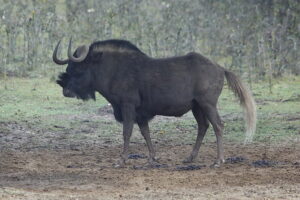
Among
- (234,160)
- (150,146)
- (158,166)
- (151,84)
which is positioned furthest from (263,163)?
(151,84)

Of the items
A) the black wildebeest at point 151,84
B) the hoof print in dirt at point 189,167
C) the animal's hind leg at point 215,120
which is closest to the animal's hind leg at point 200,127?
the black wildebeest at point 151,84

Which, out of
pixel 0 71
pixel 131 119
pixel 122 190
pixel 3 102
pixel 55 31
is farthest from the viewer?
pixel 55 31

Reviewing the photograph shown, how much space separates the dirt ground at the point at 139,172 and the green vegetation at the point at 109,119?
54 centimetres

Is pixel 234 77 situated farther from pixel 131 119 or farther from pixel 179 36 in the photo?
pixel 179 36

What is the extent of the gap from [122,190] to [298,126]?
5092 mm

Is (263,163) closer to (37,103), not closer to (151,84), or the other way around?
(151,84)

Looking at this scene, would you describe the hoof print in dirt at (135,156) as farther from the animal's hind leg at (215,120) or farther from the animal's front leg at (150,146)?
the animal's hind leg at (215,120)

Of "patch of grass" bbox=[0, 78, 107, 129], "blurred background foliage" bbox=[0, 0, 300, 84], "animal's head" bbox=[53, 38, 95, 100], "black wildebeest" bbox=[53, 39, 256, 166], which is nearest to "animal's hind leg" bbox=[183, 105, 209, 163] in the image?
"black wildebeest" bbox=[53, 39, 256, 166]

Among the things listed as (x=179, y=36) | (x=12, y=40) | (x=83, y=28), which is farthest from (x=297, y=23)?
(x=12, y=40)

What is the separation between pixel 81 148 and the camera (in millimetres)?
12133

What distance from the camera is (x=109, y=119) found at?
14.3 metres

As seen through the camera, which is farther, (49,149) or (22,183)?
(49,149)

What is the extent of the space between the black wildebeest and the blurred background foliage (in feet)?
23.1

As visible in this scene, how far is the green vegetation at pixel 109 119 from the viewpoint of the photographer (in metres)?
13.1
